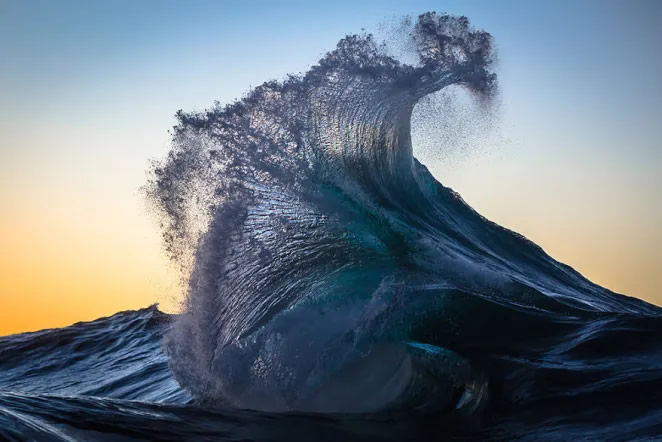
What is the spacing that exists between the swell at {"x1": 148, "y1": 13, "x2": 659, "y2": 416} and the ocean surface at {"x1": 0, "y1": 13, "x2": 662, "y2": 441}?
0.8 inches

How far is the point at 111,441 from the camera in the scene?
3.92m

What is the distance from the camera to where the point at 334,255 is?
6.57 m

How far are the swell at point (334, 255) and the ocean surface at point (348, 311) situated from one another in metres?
0.02

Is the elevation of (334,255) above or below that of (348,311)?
above

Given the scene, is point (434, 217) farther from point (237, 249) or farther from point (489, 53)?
point (237, 249)

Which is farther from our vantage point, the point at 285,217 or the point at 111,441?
the point at 285,217

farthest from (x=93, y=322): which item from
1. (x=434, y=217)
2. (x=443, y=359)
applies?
(x=443, y=359)

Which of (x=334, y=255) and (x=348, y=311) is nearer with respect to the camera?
(x=348, y=311)

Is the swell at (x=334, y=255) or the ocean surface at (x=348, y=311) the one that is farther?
the swell at (x=334, y=255)

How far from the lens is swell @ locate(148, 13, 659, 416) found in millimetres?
5516

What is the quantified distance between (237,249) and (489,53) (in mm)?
4302

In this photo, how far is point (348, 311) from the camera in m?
5.79

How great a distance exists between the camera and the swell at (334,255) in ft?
18.1

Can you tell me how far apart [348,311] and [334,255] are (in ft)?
2.99
